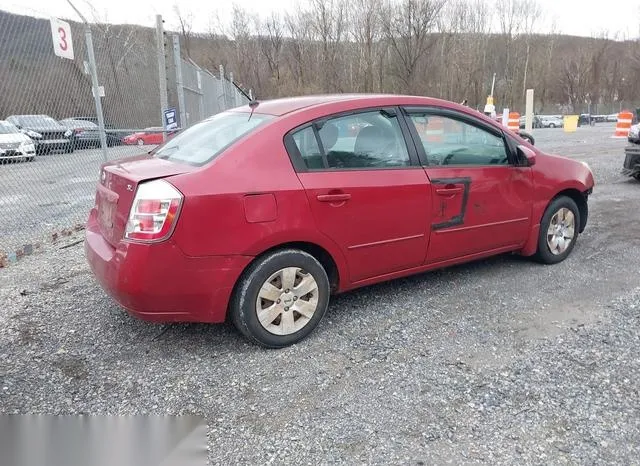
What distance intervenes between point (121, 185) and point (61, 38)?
3955 millimetres

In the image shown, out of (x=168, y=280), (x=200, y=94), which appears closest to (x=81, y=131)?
(x=200, y=94)

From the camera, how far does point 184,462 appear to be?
227 centimetres

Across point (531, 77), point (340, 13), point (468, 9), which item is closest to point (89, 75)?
point (340, 13)

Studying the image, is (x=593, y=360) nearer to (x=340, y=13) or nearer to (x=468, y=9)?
(x=340, y=13)

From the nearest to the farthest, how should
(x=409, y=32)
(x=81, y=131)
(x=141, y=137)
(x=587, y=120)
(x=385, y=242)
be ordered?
(x=385, y=242) < (x=81, y=131) < (x=141, y=137) < (x=409, y=32) < (x=587, y=120)

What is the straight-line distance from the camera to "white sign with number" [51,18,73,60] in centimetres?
579

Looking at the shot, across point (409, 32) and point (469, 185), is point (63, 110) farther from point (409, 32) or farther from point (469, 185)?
point (409, 32)

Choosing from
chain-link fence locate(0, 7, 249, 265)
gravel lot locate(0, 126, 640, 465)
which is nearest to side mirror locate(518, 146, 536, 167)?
gravel lot locate(0, 126, 640, 465)

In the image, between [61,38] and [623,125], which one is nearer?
[61,38]

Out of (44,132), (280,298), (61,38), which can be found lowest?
(280,298)

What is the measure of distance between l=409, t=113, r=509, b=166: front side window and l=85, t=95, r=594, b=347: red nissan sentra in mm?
12

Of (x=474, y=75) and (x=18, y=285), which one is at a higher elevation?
(x=474, y=75)

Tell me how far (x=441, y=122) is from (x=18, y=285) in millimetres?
4019

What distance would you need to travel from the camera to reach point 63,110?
21.7 feet
